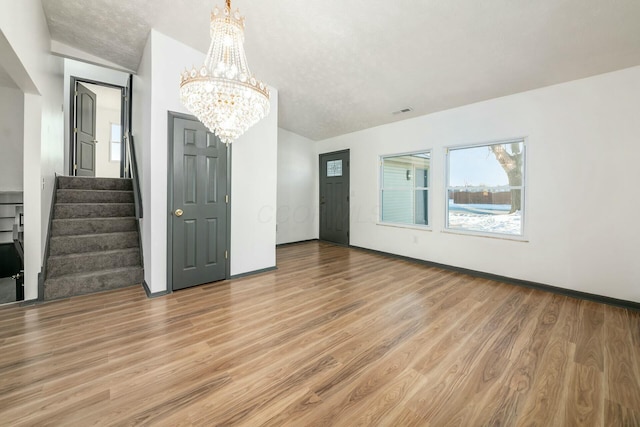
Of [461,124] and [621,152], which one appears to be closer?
[621,152]

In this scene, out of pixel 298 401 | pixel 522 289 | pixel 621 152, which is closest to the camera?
pixel 298 401

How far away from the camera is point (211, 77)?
6.56 ft

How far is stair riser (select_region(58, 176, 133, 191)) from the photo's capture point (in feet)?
13.4

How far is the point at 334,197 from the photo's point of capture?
641cm

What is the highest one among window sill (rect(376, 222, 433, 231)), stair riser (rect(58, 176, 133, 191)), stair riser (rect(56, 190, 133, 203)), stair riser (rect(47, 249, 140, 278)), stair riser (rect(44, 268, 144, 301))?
stair riser (rect(58, 176, 133, 191))

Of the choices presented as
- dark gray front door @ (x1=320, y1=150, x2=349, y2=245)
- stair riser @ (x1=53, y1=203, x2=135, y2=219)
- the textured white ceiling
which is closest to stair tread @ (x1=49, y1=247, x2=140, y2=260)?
stair riser @ (x1=53, y1=203, x2=135, y2=219)

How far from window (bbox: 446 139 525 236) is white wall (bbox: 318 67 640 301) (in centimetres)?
15

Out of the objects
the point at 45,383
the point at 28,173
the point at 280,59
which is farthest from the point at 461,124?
the point at 28,173

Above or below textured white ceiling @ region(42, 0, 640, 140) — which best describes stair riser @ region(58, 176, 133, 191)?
below

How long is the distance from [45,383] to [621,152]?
220 inches

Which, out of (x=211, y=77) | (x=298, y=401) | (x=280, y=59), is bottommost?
(x=298, y=401)

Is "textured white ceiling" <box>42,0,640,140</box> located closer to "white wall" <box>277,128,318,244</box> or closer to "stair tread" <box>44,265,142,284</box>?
"white wall" <box>277,128,318,244</box>

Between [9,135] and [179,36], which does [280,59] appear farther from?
[9,135]

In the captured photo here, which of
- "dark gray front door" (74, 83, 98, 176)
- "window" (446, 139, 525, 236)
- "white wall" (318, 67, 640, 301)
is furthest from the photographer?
"dark gray front door" (74, 83, 98, 176)
